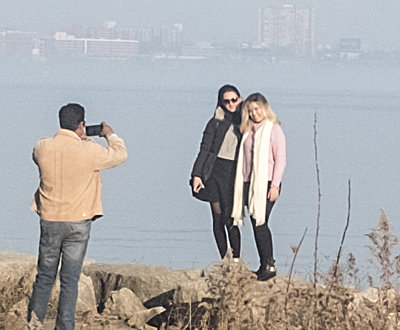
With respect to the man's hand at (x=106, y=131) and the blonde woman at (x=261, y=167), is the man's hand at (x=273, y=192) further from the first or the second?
the man's hand at (x=106, y=131)

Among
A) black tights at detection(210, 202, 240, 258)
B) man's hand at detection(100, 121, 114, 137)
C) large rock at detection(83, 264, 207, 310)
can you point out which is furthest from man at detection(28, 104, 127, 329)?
black tights at detection(210, 202, 240, 258)

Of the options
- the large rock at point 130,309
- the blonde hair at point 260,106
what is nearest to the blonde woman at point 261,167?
the blonde hair at point 260,106

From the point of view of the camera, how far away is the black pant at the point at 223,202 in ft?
38.5

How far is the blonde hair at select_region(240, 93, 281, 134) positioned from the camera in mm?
11172

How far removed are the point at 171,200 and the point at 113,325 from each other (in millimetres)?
38151

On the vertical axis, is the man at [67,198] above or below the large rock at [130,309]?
above

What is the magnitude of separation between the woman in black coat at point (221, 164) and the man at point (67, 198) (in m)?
2.61

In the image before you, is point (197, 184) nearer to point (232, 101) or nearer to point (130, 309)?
point (232, 101)

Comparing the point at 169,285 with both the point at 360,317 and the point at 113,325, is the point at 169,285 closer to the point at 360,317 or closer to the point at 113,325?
the point at 113,325

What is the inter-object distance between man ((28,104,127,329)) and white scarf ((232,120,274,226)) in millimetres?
2338

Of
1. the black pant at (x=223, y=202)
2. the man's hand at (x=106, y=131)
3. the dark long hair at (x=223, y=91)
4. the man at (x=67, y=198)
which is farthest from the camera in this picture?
the black pant at (x=223, y=202)

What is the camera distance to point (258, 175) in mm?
11297

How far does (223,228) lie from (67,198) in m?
3.11

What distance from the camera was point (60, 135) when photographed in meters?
9.11
